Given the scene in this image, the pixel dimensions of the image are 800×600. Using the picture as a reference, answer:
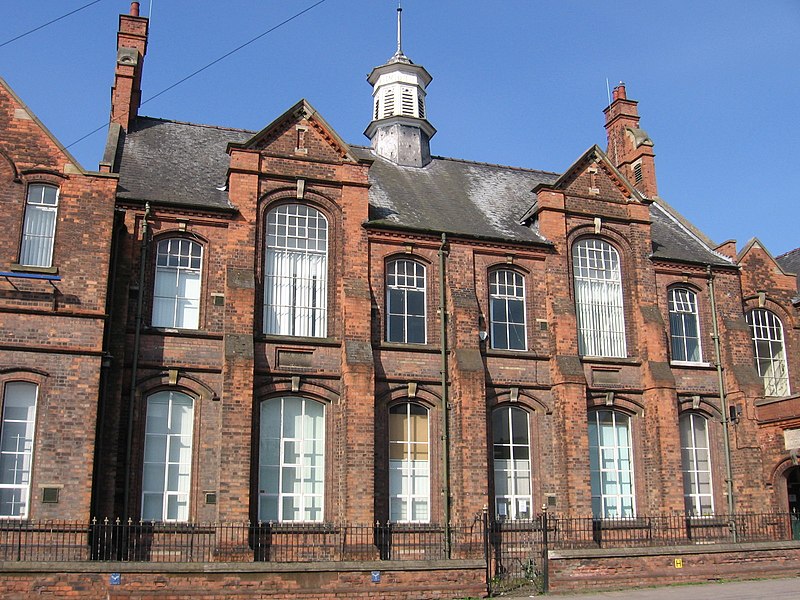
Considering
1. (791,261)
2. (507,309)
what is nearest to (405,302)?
(507,309)

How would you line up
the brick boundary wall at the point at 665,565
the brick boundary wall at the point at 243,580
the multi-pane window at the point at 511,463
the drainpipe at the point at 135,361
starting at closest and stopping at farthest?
1. the brick boundary wall at the point at 243,580
2. the brick boundary wall at the point at 665,565
3. the drainpipe at the point at 135,361
4. the multi-pane window at the point at 511,463

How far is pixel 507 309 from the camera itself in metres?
24.6

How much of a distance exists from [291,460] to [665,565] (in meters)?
9.14

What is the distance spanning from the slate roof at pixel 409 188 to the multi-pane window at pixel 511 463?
506cm

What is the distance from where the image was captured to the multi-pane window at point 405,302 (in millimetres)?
23422

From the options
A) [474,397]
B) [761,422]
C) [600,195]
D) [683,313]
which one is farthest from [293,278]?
[761,422]

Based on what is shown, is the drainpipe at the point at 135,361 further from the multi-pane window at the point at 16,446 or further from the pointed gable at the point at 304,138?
the pointed gable at the point at 304,138

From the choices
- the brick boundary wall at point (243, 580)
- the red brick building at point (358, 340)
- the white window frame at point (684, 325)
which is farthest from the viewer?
the white window frame at point (684, 325)

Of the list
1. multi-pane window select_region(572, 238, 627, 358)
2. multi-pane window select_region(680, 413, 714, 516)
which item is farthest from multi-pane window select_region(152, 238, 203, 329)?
multi-pane window select_region(680, 413, 714, 516)

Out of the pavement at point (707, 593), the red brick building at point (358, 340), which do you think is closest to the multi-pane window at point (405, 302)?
the red brick building at point (358, 340)

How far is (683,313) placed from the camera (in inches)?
1048

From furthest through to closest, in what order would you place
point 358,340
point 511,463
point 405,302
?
1. point 405,302
2. point 511,463
3. point 358,340

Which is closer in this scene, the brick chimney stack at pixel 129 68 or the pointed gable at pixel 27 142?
the pointed gable at pixel 27 142

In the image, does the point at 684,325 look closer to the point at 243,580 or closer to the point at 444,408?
the point at 444,408
